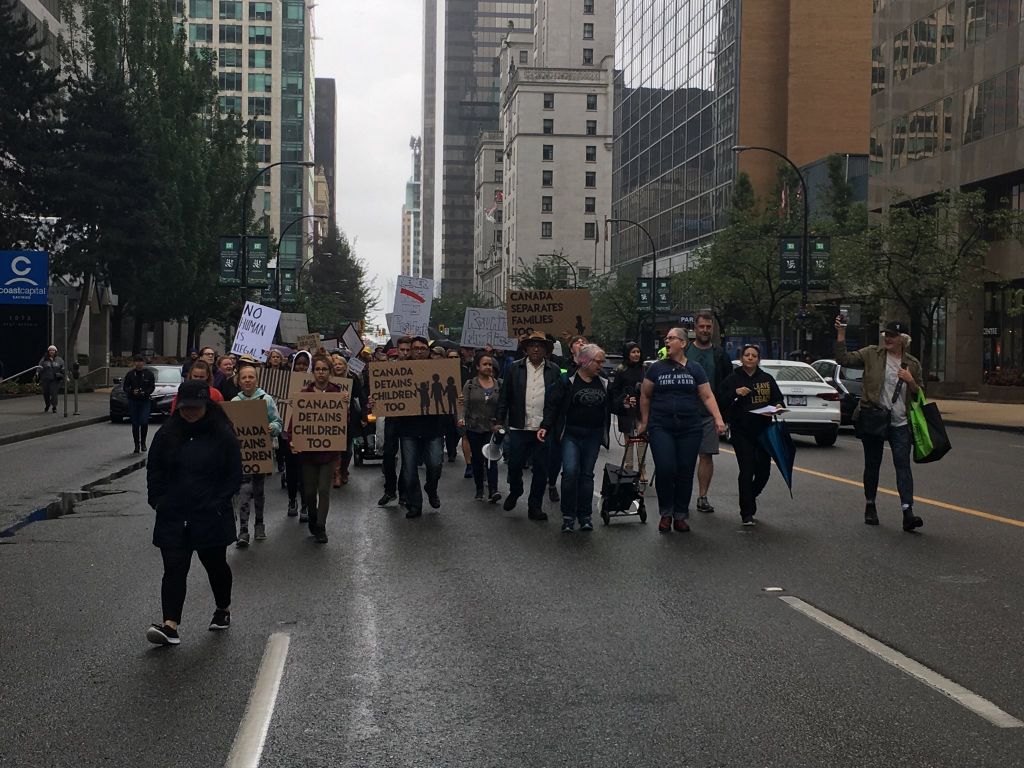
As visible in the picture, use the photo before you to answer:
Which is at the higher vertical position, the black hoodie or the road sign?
the road sign

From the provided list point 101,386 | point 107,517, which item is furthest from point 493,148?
point 107,517

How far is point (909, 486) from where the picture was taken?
38.1 ft

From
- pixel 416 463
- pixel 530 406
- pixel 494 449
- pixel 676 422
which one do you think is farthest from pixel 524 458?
pixel 676 422

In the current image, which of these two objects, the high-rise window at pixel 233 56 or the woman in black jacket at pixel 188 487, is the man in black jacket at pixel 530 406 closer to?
the woman in black jacket at pixel 188 487

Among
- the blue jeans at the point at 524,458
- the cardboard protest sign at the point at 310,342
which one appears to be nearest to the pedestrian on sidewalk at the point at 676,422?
the blue jeans at the point at 524,458

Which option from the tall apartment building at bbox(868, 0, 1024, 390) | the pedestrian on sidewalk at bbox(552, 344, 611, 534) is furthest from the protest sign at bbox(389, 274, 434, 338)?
the tall apartment building at bbox(868, 0, 1024, 390)

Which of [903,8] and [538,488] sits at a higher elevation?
[903,8]

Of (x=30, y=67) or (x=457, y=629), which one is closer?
(x=457, y=629)

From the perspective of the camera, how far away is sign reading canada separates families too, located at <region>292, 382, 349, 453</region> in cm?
1150

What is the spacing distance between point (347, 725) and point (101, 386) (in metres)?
53.4

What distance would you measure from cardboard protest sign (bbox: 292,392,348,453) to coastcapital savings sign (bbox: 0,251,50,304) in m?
19.5

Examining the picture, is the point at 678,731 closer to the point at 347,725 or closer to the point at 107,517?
the point at 347,725

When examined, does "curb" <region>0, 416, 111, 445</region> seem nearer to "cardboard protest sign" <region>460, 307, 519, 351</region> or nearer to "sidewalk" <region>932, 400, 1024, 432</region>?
"cardboard protest sign" <region>460, 307, 519, 351</region>

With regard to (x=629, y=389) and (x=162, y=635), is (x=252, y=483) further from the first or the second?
(x=629, y=389)
